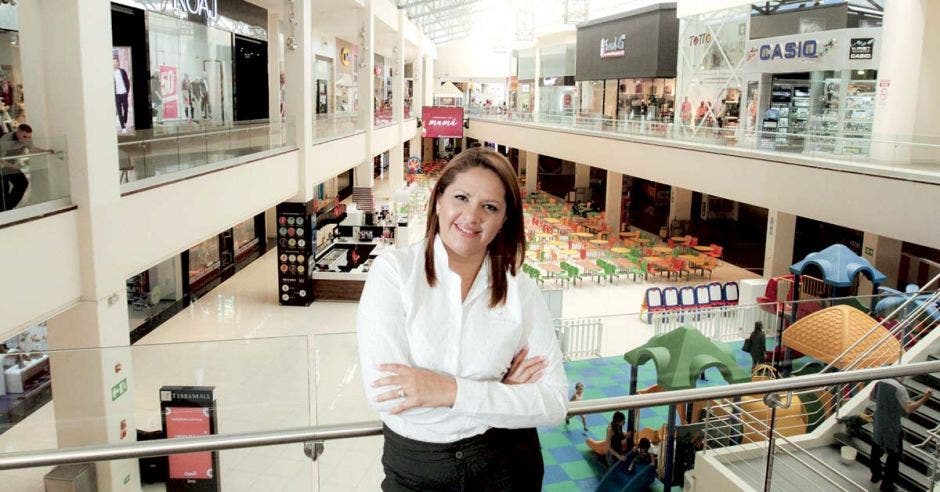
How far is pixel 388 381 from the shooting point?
1626 mm

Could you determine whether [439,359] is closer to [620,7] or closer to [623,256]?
[623,256]

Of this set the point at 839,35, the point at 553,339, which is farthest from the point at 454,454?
the point at 839,35

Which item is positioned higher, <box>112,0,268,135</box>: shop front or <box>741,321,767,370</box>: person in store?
<box>112,0,268,135</box>: shop front

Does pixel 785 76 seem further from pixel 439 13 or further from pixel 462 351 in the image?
pixel 439 13

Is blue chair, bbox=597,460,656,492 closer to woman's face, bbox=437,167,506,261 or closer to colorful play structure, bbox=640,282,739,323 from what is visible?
woman's face, bbox=437,167,506,261

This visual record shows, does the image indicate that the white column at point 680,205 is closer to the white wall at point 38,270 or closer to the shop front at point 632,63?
the shop front at point 632,63

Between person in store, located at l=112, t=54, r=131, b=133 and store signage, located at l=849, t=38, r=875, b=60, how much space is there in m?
15.3

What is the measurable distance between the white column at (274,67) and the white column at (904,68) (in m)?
13.3

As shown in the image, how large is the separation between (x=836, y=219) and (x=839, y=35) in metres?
5.99

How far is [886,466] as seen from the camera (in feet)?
13.2

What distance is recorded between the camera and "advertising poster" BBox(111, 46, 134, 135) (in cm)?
1180

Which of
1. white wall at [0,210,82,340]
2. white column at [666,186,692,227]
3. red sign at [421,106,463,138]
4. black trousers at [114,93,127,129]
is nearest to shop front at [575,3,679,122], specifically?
white column at [666,186,692,227]

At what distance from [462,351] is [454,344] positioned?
0.09ft

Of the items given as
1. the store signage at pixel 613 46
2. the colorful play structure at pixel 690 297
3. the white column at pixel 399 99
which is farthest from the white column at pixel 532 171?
the colorful play structure at pixel 690 297
